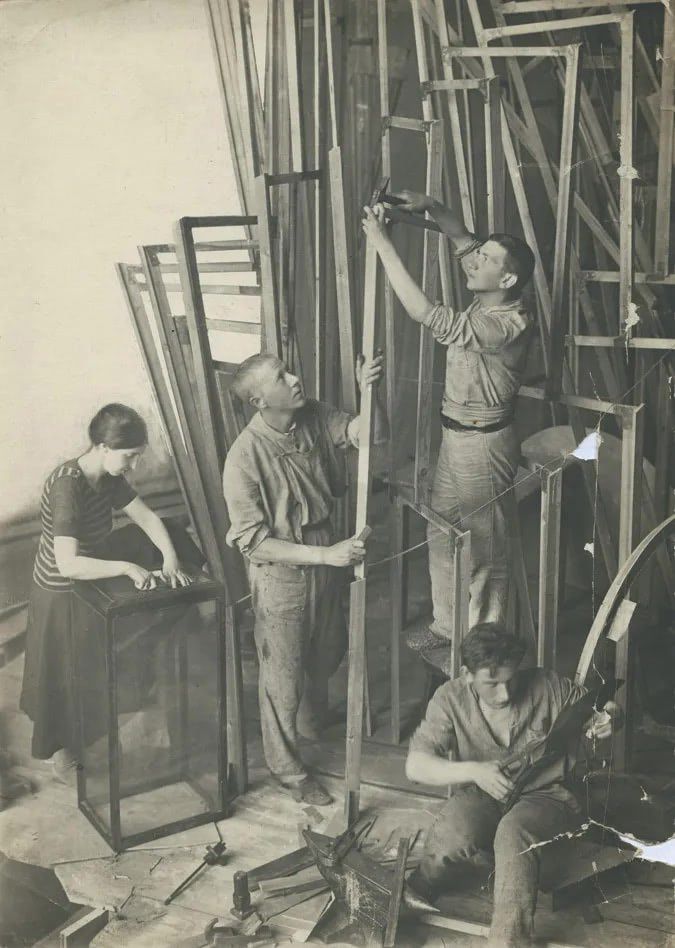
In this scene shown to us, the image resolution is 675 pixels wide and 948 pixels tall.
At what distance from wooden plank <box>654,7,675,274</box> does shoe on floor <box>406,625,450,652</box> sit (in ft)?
3.70

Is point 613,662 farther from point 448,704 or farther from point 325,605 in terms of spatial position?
point 325,605

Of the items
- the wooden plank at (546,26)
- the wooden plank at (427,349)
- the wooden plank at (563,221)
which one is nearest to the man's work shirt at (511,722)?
the wooden plank at (427,349)

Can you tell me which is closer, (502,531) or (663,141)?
(663,141)

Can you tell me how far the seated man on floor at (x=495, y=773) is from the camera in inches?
96.5

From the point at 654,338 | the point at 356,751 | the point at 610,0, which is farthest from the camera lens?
the point at 356,751

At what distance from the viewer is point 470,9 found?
2.43 m

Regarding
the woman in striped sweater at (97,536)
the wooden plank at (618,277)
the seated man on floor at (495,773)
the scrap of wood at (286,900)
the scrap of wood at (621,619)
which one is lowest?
the scrap of wood at (286,900)

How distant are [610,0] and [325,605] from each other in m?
1.63

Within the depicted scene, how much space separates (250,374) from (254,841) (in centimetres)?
126

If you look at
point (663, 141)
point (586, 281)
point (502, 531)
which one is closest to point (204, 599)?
point (502, 531)

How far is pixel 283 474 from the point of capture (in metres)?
2.64

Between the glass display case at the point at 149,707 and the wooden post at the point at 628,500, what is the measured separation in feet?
3.48

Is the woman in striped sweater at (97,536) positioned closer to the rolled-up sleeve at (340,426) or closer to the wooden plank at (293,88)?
the rolled-up sleeve at (340,426)

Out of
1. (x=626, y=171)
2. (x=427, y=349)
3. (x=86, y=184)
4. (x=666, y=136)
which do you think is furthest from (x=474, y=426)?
(x=86, y=184)
